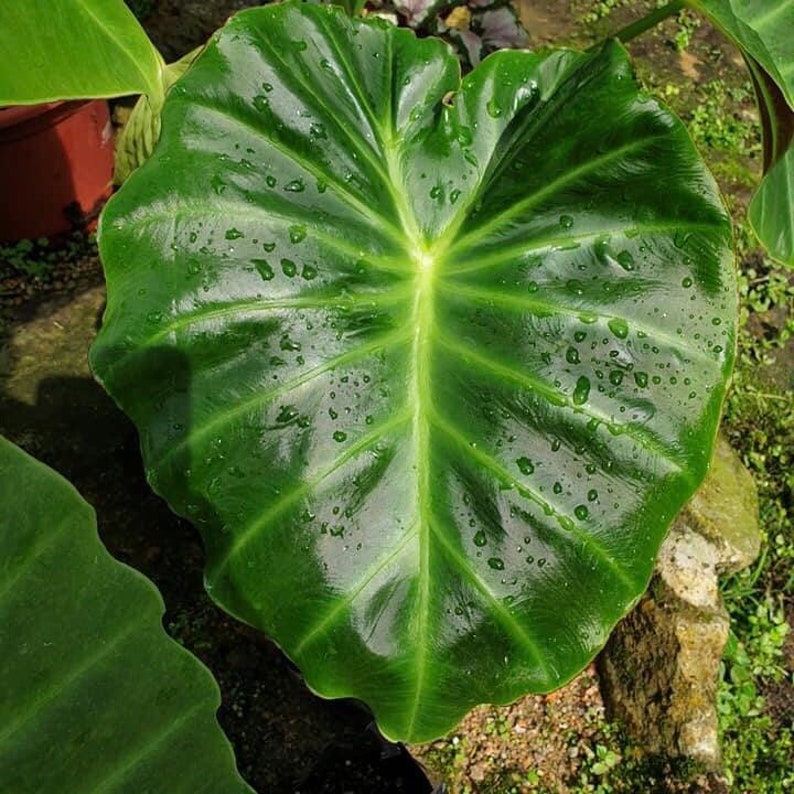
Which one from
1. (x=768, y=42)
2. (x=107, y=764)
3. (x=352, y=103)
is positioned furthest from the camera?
(x=768, y=42)

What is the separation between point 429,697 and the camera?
1038 mm

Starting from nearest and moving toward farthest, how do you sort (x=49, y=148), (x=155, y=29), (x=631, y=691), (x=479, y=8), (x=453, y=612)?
(x=453, y=612) < (x=631, y=691) < (x=49, y=148) < (x=479, y=8) < (x=155, y=29)

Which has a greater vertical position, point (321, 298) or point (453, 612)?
point (321, 298)

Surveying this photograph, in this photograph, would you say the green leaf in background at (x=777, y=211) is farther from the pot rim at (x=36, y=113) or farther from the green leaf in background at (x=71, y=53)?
the pot rim at (x=36, y=113)

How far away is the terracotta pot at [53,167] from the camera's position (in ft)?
6.12

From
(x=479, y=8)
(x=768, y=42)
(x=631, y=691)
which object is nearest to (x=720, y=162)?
(x=479, y=8)

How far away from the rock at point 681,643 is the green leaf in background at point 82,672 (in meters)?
1.20

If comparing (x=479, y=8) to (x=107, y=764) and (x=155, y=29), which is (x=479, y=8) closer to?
(x=155, y=29)

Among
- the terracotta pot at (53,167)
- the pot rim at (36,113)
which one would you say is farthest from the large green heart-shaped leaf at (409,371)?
the terracotta pot at (53,167)

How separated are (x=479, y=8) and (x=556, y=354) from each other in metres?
1.33

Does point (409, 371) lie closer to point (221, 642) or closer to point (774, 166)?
point (774, 166)

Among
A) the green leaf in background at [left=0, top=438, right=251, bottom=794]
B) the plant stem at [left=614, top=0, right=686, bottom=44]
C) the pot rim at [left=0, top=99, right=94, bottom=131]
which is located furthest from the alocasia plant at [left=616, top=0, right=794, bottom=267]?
the pot rim at [left=0, top=99, right=94, bottom=131]

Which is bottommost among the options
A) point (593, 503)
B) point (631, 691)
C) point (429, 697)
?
point (631, 691)

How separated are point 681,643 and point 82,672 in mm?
1285
